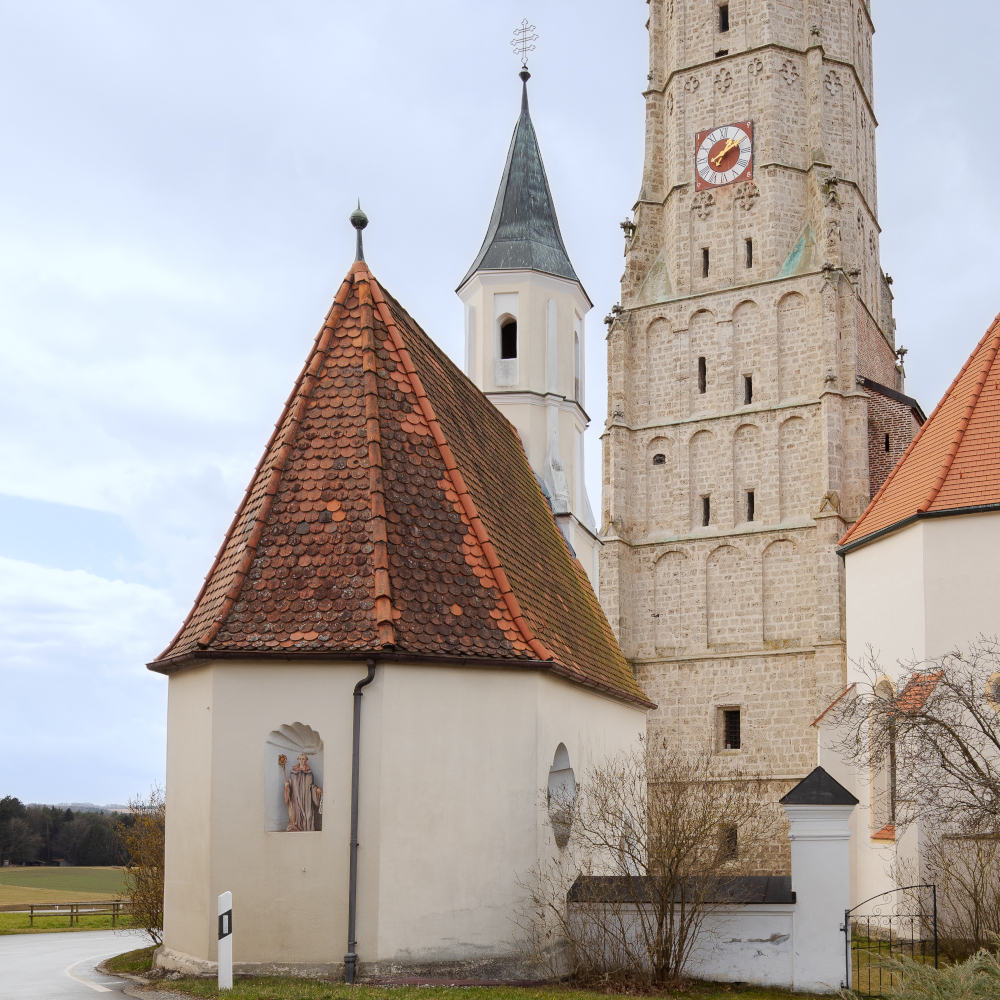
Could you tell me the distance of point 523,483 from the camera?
20328 mm

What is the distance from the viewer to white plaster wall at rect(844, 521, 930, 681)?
63.4ft

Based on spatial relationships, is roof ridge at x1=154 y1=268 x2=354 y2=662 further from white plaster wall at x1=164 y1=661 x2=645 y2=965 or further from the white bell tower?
the white bell tower

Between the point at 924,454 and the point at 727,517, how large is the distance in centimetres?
1684

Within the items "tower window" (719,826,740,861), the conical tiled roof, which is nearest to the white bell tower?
the conical tiled roof

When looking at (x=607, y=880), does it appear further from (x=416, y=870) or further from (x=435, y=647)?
(x=435, y=647)

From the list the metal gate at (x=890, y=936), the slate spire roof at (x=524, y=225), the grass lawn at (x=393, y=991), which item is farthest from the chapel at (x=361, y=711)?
the slate spire roof at (x=524, y=225)

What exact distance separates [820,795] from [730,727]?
78.9ft

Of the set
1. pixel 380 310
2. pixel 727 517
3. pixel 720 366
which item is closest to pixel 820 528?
pixel 727 517

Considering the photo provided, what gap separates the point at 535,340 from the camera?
25.5 metres

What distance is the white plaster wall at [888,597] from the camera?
63.4ft

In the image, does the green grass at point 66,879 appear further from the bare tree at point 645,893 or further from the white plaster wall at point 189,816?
the bare tree at point 645,893

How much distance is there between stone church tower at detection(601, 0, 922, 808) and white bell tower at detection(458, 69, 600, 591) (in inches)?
466

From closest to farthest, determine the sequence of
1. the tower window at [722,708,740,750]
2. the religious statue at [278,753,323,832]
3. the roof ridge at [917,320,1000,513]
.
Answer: the religious statue at [278,753,323,832] → the roof ridge at [917,320,1000,513] → the tower window at [722,708,740,750]

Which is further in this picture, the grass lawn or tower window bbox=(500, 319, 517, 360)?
tower window bbox=(500, 319, 517, 360)
